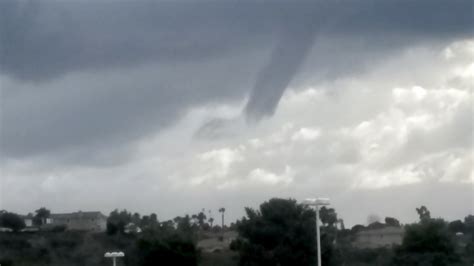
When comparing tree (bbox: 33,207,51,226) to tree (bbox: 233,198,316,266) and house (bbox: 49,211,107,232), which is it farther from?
tree (bbox: 233,198,316,266)

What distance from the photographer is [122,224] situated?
383 feet

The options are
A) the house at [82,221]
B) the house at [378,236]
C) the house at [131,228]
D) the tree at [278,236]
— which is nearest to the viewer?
the tree at [278,236]

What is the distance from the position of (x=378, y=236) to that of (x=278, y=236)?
124 feet

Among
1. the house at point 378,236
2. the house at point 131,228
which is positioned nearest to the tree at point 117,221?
the house at point 131,228

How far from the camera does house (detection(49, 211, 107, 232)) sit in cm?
13288

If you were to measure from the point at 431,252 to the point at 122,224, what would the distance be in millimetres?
37527

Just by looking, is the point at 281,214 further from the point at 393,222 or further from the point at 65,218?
the point at 65,218

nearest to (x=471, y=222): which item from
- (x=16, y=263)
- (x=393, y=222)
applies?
(x=393, y=222)

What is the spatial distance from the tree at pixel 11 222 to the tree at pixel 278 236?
3687 cm

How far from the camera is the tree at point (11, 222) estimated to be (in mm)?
121062

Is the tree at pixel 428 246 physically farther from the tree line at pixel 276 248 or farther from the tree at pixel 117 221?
the tree at pixel 117 221

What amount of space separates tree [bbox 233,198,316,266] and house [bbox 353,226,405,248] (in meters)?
23.6

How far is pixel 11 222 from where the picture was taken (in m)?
122

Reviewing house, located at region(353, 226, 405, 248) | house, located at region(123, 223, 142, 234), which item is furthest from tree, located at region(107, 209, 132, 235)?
house, located at region(353, 226, 405, 248)
